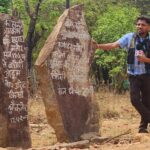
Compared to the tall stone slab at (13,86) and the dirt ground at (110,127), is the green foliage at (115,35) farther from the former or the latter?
the tall stone slab at (13,86)

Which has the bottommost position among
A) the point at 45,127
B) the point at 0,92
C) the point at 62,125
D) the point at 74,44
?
the point at 45,127

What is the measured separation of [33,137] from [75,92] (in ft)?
5.88

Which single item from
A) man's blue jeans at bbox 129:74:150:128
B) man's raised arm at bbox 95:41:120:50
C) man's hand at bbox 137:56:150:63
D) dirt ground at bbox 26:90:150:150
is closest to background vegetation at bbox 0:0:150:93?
dirt ground at bbox 26:90:150:150

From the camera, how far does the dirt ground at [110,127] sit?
7.00m

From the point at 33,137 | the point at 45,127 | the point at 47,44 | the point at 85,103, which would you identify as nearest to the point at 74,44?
the point at 47,44

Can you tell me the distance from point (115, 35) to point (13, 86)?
1177 centimetres

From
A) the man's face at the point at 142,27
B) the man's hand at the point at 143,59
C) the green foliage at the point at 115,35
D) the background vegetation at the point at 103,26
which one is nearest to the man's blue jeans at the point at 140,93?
the man's hand at the point at 143,59

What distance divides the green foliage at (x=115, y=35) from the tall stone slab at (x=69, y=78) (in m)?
10.2

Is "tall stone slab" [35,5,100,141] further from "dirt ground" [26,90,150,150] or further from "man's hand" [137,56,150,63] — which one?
"man's hand" [137,56,150,63]

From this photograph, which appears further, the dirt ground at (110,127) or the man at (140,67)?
A: the man at (140,67)

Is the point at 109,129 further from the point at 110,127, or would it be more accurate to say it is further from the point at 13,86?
the point at 13,86

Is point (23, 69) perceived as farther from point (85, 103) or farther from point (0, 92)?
point (85, 103)

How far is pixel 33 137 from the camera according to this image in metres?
9.09

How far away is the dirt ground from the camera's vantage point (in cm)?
700
